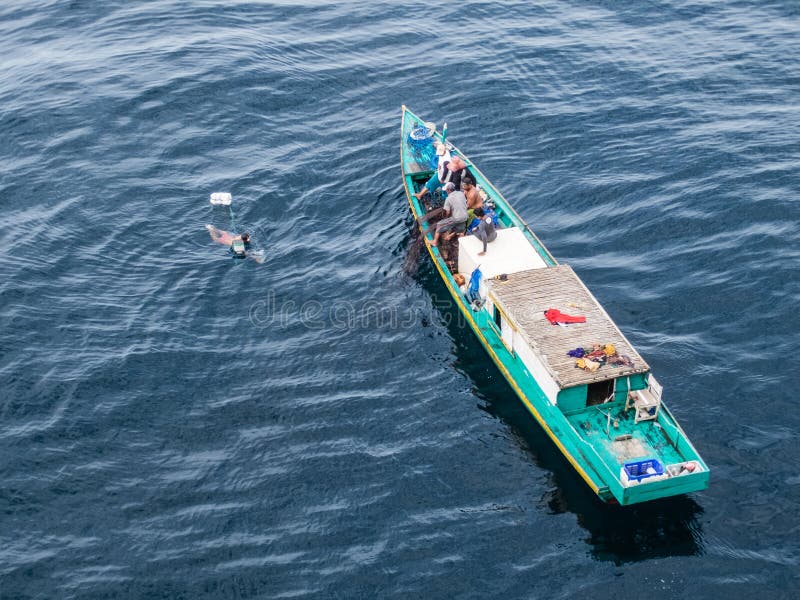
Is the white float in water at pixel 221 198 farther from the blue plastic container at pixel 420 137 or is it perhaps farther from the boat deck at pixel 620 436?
the boat deck at pixel 620 436

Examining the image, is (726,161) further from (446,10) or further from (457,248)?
(446,10)

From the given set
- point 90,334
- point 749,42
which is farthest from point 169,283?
point 749,42

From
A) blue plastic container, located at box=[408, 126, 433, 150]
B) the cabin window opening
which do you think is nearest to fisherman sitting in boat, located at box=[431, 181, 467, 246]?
blue plastic container, located at box=[408, 126, 433, 150]

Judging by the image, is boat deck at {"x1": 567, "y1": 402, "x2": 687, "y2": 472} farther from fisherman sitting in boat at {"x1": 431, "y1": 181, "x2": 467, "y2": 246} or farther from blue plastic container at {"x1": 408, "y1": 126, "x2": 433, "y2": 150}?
blue plastic container at {"x1": 408, "y1": 126, "x2": 433, "y2": 150}

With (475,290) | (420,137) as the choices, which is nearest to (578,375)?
(475,290)

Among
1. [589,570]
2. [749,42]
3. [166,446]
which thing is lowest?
[589,570]

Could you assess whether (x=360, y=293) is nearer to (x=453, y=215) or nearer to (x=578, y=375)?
(x=453, y=215)

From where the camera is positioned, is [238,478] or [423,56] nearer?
[238,478]
